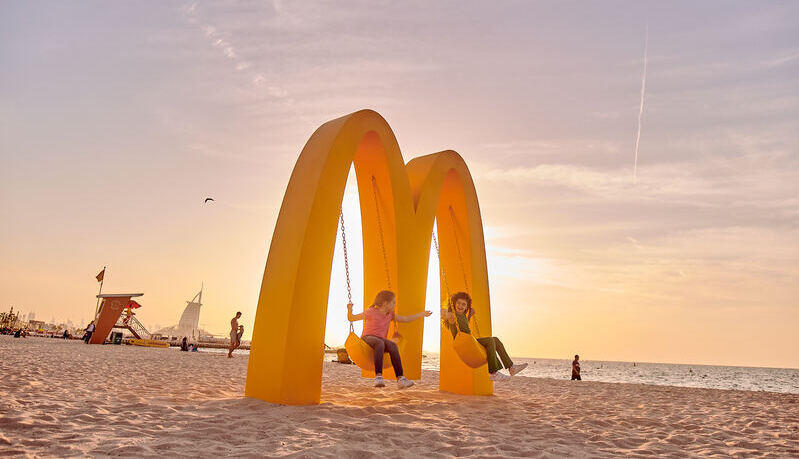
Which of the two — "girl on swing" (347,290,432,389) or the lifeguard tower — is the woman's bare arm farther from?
the lifeguard tower

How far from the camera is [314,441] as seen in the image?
4.02 m

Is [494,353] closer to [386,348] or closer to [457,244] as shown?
[386,348]

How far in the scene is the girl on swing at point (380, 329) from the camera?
21.6ft

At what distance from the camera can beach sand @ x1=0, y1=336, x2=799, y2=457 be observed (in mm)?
3734

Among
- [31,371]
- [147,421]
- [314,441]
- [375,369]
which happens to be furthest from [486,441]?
[31,371]

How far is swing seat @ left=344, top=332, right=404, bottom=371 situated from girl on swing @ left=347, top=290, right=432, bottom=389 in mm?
90

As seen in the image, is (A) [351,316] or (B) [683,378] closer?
(A) [351,316]

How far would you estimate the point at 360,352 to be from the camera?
6512 millimetres

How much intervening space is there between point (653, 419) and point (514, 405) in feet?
6.53

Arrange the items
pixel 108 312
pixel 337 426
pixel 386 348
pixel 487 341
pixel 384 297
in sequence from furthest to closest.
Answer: pixel 108 312
pixel 487 341
pixel 384 297
pixel 386 348
pixel 337 426

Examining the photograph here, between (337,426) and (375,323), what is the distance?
2.31 meters

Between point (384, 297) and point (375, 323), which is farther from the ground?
point (384, 297)

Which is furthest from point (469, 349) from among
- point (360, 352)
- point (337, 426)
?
point (337, 426)

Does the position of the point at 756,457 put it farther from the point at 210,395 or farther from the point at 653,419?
the point at 210,395
